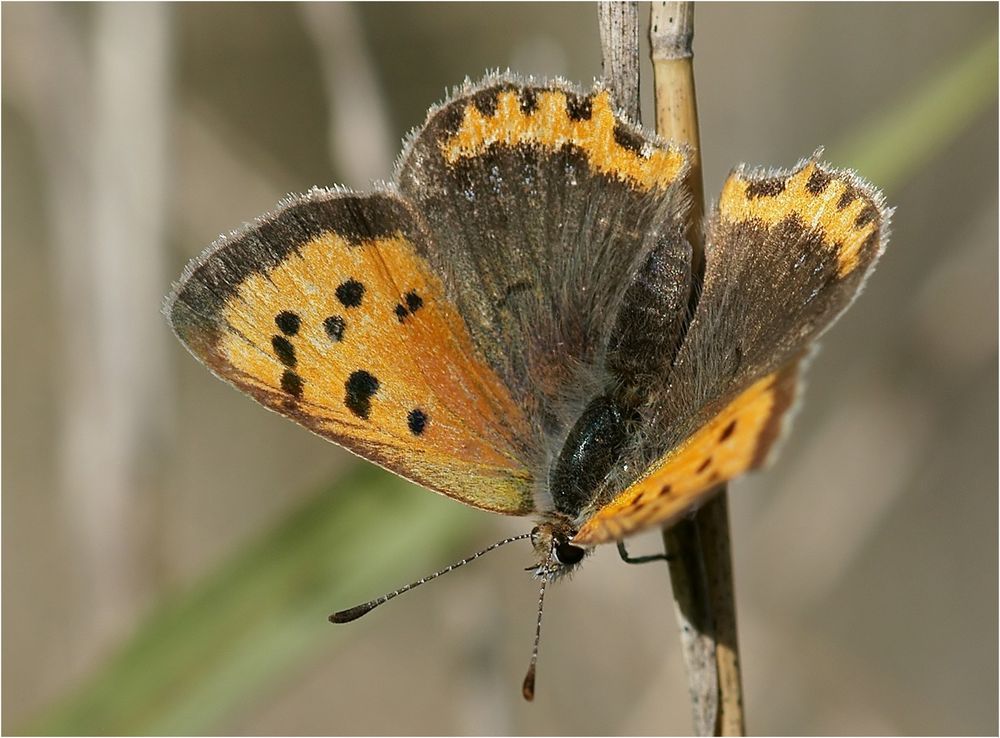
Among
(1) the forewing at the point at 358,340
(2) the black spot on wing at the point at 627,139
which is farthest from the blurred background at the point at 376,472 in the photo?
(2) the black spot on wing at the point at 627,139

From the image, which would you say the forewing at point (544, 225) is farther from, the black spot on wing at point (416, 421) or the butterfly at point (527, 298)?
the black spot on wing at point (416, 421)

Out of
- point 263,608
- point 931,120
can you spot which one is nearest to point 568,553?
point 263,608

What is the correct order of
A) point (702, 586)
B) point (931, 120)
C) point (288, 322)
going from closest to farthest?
point (702, 586)
point (288, 322)
point (931, 120)

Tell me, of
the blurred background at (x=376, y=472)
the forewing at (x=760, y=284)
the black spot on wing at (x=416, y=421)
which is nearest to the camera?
the forewing at (x=760, y=284)

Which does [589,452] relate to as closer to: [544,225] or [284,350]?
[544,225]

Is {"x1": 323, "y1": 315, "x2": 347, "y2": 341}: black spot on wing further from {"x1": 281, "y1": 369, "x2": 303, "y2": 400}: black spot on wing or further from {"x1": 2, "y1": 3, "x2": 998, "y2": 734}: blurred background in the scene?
{"x1": 2, "y1": 3, "x2": 998, "y2": 734}: blurred background

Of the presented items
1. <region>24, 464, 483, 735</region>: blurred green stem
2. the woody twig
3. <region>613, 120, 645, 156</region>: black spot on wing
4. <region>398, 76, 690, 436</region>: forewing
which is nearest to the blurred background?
<region>24, 464, 483, 735</region>: blurred green stem

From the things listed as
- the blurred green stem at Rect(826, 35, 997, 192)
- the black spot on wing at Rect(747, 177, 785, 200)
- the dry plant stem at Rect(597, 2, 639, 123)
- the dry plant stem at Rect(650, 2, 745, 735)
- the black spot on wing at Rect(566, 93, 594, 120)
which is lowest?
the dry plant stem at Rect(650, 2, 745, 735)
